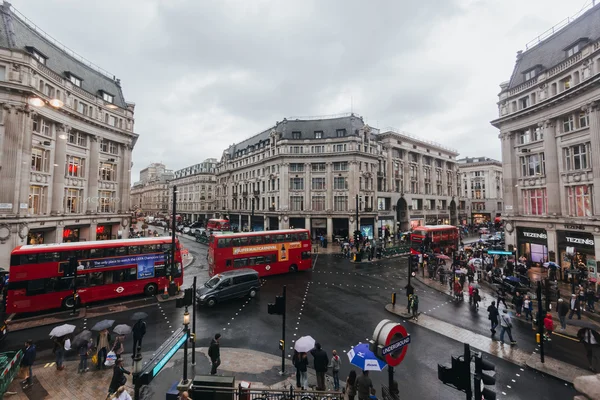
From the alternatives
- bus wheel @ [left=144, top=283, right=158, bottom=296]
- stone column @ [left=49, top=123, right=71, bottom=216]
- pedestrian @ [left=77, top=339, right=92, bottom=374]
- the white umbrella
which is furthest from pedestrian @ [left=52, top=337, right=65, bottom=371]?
stone column @ [left=49, top=123, right=71, bottom=216]

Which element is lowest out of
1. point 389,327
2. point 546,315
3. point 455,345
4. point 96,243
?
point 455,345

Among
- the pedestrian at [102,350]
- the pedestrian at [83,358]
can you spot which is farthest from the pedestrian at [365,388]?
the pedestrian at [83,358]

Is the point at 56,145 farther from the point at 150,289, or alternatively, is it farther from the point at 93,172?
the point at 150,289

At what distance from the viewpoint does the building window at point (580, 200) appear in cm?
2258

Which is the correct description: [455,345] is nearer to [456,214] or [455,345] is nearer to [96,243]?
[96,243]

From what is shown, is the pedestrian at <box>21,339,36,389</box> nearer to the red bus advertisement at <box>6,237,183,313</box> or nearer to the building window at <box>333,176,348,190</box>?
the red bus advertisement at <box>6,237,183,313</box>

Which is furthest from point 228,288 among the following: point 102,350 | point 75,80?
point 75,80

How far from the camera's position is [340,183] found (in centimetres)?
4744

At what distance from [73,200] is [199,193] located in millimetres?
49038

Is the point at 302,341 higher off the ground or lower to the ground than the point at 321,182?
lower

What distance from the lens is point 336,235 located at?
47.1 metres

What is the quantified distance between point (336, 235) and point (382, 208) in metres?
11.8

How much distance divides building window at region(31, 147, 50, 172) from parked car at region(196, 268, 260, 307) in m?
23.7

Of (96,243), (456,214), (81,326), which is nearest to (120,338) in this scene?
(81,326)
